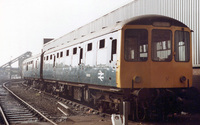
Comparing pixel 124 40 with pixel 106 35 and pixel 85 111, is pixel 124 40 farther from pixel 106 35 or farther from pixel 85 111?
pixel 85 111

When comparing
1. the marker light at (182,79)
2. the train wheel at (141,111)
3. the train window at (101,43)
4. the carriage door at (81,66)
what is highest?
the train window at (101,43)

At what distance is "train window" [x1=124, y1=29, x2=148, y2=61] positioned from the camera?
30.7ft

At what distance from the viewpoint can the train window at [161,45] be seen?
9.45 m

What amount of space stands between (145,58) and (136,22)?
1.22 metres

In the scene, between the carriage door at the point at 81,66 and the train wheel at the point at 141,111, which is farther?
the carriage door at the point at 81,66

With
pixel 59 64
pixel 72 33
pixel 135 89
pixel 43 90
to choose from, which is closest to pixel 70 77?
pixel 59 64

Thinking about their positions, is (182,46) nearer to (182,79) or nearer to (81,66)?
(182,79)

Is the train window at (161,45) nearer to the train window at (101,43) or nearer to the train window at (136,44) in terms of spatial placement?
the train window at (136,44)

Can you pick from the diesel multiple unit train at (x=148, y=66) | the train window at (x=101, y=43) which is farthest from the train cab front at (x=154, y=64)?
the train window at (x=101, y=43)

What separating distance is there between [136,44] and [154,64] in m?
0.88

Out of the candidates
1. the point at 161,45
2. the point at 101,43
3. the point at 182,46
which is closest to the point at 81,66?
the point at 101,43

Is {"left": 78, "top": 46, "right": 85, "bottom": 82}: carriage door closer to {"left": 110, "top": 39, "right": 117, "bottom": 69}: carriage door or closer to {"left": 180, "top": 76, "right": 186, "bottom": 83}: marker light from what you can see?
{"left": 110, "top": 39, "right": 117, "bottom": 69}: carriage door

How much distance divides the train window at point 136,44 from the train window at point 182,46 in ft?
3.72

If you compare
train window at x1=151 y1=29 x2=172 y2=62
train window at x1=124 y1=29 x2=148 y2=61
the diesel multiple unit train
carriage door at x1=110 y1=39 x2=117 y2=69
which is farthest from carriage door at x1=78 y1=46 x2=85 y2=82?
train window at x1=151 y1=29 x2=172 y2=62
